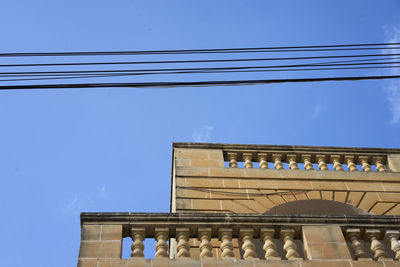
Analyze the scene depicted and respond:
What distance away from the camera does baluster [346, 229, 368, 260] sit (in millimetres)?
11648

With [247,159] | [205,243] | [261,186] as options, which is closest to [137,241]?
[205,243]

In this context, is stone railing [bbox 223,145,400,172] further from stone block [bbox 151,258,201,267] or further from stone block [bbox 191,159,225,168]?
stone block [bbox 151,258,201,267]

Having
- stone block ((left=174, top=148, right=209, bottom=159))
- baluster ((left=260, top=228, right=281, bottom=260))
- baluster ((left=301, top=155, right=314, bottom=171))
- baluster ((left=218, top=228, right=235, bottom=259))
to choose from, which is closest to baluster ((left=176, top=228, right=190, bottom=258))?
baluster ((left=218, top=228, right=235, bottom=259))

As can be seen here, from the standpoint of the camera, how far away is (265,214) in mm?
12188

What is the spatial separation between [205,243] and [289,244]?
137 cm

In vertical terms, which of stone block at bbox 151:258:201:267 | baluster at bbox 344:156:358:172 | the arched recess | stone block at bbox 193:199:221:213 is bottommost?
stone block at bbox 151:258:201:267

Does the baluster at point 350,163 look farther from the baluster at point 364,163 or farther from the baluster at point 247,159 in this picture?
the baluster at point 247,159

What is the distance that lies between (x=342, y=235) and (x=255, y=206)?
5033mm

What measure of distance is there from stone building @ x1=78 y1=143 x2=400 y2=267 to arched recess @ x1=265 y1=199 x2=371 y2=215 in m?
0.02

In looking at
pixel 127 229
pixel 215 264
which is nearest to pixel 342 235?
pixel 215 264

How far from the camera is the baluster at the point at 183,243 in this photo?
11445 millimetres

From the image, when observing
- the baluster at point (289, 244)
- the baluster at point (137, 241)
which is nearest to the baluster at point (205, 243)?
the baluster at point (137, 241)

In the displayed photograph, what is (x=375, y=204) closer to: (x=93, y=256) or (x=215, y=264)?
A: (x=215, y=264)

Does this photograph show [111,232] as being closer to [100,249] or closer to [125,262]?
[100,249]
